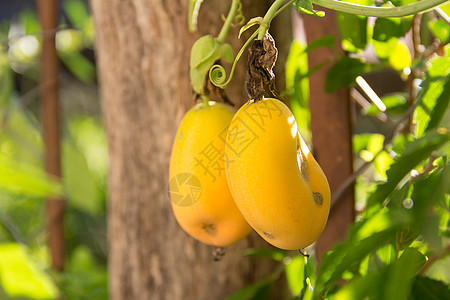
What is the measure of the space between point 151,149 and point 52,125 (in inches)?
14.7

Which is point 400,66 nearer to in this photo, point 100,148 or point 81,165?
point 81,165

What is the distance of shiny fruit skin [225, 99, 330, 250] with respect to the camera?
0.22 metres

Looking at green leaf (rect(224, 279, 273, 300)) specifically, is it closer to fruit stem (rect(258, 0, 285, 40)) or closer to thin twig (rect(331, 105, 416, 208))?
thin twig (rect(331, 105, 416, 208))

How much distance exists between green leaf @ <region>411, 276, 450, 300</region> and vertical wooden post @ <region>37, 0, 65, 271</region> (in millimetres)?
595

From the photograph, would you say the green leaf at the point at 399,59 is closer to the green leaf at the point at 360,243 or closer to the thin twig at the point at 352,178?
the thin twig at the point at 352,178

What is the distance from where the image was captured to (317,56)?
43 centimetres

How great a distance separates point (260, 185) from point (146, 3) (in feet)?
0.87

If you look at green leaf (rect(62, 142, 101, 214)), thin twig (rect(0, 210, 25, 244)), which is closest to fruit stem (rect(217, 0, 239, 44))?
thin twig (rect(0, 210, 25, 244))

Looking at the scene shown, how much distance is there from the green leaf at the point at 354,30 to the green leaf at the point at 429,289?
6.4 inches

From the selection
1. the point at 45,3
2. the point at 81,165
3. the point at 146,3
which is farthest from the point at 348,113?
the point at 81,165

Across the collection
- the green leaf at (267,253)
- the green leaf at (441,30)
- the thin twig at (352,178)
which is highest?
the green leaf at (441,30)

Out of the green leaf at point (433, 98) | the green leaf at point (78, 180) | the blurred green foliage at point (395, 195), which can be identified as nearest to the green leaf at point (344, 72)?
the blurred green foliage at point (395, 195)

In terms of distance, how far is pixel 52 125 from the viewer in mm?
776

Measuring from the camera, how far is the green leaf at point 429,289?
27 centimetres
